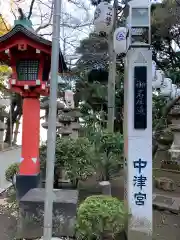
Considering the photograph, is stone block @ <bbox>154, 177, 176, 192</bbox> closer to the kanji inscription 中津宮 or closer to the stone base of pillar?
the stone base of pillar

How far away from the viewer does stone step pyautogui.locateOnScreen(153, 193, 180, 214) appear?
6.65m

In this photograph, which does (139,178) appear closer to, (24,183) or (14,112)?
(24,183)

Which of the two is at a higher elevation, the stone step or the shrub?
the shrub

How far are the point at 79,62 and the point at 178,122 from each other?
762 centimetres

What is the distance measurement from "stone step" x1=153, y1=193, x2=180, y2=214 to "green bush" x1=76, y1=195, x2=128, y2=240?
2660 millimetres

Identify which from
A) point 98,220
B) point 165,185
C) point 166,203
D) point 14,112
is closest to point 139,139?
point 98,220

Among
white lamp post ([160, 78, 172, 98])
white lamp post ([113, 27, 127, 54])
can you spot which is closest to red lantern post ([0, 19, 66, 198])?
white lamp post ([113, 27, 127, 54])

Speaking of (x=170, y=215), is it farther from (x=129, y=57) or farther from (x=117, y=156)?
(x=129, y=57)

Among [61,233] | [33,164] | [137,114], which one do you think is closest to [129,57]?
[137,114]

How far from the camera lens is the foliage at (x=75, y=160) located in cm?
741

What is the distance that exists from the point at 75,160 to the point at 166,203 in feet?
8.06

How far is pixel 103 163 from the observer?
7.48m

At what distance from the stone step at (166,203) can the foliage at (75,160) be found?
178 cm

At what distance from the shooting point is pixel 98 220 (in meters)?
4.16
